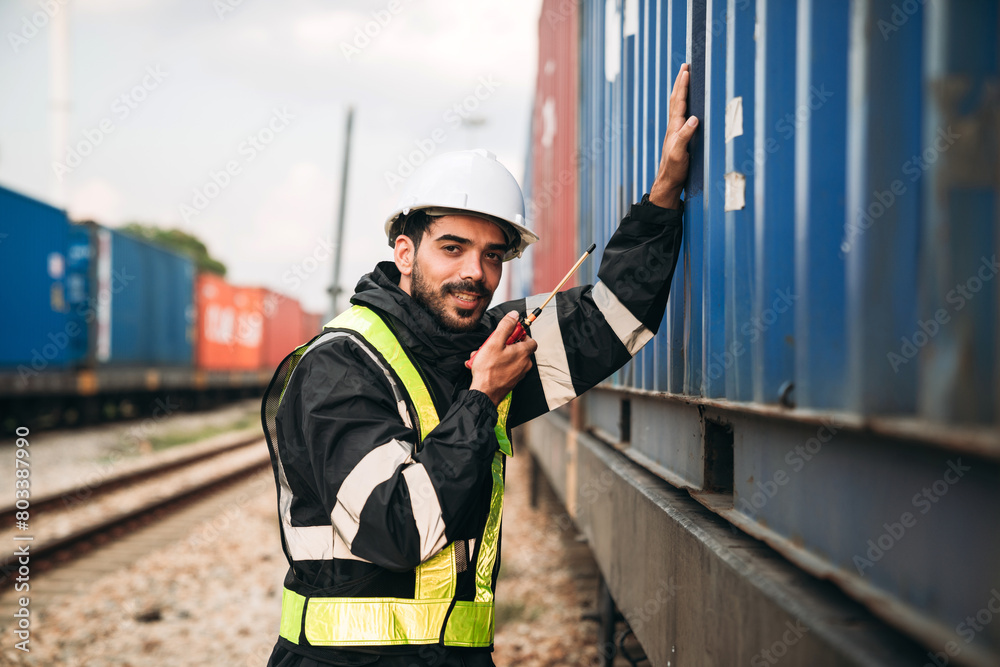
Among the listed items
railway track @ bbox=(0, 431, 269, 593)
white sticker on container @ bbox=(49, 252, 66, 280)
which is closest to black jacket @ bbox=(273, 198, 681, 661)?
railway track @ bbox=(0, 431, 269, 593)

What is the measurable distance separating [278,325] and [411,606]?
100 ft

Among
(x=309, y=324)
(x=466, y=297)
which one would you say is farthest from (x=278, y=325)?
(x=466, y=297)

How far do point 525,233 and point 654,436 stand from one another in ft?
2.92

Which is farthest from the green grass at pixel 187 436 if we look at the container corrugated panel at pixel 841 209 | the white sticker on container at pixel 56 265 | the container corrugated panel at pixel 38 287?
the container corrugated panel at pixel 841 209

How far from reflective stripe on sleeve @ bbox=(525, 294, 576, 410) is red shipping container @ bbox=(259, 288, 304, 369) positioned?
25.9 m

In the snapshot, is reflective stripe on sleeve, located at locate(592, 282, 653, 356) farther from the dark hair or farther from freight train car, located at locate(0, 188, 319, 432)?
freight train car, located at locate(0, 188, 319, 432)

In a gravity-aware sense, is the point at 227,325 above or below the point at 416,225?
above

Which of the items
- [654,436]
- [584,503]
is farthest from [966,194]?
[584,503]

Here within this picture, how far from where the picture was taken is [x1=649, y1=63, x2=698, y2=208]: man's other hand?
7.29ft

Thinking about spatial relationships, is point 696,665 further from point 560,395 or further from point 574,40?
point 574,40

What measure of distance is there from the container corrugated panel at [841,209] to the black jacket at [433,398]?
173 mm

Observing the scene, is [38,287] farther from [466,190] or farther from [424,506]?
[424,506]

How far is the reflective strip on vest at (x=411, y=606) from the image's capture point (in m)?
1.90

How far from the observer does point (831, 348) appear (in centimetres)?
131
